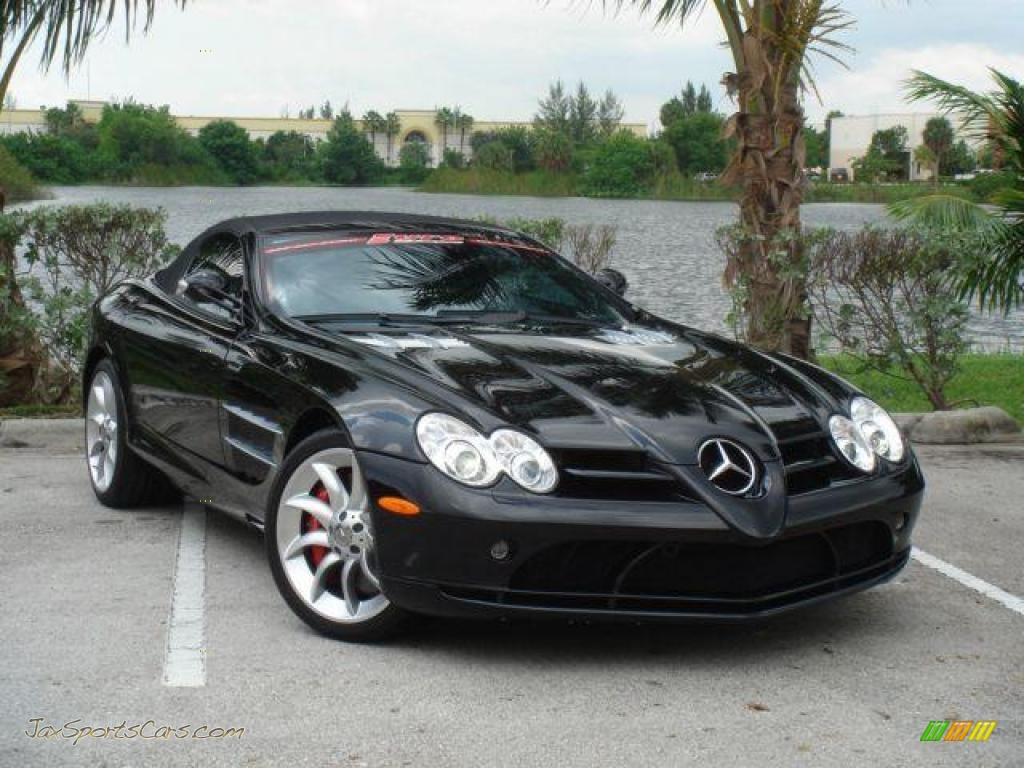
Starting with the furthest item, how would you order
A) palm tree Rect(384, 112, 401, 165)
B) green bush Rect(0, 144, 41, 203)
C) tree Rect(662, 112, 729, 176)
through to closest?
1. palm tree Rect(384, 112, 401, 165)
2. tree Rect(662, 112, 729, 176)
3. green bush Rect(0, 144, 41, 203)

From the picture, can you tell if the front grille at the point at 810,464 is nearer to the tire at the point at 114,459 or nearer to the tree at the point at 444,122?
the tire at the point at 114,459

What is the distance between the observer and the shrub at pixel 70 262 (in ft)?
32.0

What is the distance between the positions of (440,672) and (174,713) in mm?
805

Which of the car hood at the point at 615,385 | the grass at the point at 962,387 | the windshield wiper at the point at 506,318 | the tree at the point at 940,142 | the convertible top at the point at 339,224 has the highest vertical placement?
the tree at the point at 940,142

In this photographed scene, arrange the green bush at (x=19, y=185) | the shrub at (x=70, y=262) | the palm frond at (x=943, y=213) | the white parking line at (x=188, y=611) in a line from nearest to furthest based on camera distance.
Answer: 1. the white parking line at (x=188, y=611)
2. the shrub at (x=70, y=262)
3. the palm frond at (x=943, y=213)
4. the green bush at (x=19, y=185)

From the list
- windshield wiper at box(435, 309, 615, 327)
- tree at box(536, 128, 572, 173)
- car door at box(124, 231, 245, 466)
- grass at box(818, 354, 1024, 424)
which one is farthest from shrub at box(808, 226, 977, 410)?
tree at box(536, 128, 572, 173)

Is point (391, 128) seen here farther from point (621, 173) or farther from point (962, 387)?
point (962, 387)

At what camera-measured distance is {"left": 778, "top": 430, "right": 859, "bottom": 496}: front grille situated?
4.58 m

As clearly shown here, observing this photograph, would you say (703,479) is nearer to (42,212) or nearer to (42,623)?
(42,623)

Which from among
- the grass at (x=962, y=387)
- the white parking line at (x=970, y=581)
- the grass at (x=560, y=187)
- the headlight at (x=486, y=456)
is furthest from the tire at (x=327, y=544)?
the grass at (x=560, y=187)

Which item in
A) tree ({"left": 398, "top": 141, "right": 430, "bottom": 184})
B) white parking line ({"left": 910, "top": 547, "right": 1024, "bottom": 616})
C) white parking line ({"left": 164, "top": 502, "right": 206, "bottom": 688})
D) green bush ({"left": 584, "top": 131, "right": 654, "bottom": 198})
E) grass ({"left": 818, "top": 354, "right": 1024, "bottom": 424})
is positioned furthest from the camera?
tree ({"left": 398, "top": 141, "right": 430, "bottom": 184})

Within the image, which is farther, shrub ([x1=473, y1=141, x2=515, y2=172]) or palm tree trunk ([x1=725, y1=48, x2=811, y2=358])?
shrub ([x1=473, y1=141, x2=515, y2=172])

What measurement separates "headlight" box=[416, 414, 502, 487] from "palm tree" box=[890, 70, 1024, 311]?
576 centimetres

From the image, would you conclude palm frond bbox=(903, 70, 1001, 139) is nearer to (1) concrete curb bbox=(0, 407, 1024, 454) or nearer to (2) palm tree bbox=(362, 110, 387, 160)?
(1) concrete curb bbox=(0, 407, 1024, 454)
